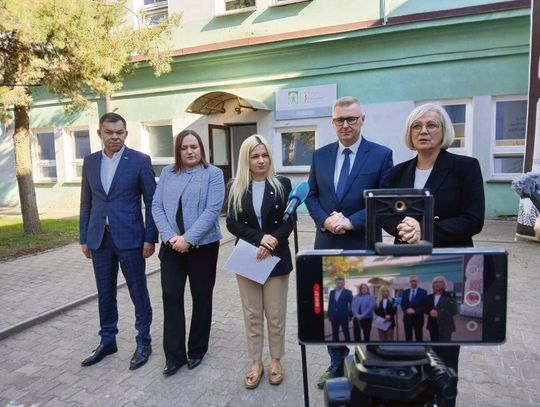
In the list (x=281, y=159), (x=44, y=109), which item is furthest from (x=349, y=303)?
(x=44, y=109)

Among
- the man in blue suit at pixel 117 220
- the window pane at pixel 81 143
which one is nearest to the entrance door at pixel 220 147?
the window pane at pixel 81 143

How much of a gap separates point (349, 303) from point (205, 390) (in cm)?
216

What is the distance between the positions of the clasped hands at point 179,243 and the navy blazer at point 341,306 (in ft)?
6.27

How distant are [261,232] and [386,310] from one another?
174 cm

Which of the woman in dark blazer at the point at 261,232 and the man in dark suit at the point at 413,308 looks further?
the woman in dark blazer at the point at 261,232

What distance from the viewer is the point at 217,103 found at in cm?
1091

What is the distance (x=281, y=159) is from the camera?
10.9 m

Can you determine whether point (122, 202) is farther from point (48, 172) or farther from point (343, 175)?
point (48, 172)

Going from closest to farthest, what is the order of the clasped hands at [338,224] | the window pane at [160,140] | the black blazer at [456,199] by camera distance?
the black blazer at [456,199], the clasped hands at [338,224], the window pane at [160,140]

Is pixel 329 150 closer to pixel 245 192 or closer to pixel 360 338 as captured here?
pixel 245 192

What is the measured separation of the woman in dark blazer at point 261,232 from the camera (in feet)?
9.56

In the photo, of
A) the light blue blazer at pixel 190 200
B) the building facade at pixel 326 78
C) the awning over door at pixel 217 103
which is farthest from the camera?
the awning over door at pixel 217 103

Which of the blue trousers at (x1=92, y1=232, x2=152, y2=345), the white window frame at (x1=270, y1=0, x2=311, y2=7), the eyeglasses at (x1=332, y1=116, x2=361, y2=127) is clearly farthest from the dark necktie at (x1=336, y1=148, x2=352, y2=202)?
the white window frame at (x1=270, y1=0, x2=311, y2=7)

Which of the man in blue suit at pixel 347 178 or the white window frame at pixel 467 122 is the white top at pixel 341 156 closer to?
the man in blue suit at pixel 347 178
